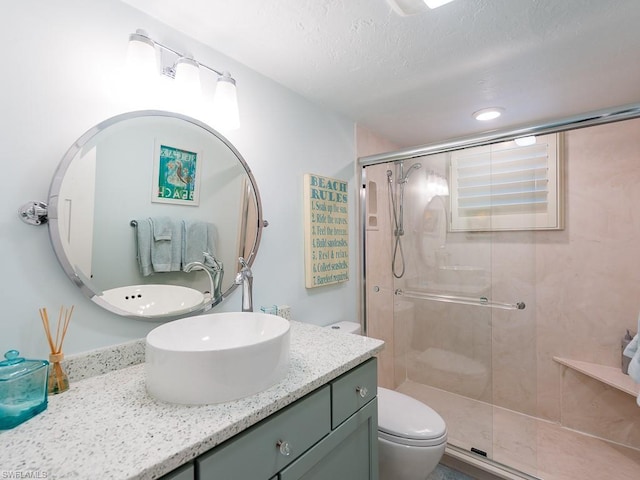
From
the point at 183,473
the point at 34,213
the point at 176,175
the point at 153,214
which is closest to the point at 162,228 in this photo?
the point at 153,214

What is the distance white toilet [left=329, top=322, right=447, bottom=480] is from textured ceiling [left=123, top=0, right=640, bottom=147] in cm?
166

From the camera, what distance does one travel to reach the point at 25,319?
0.88 meters

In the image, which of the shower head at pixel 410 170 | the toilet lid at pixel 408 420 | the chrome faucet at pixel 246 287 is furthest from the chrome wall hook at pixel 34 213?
the shower head at pixel 410 170

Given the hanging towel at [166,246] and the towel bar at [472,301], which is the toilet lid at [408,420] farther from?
the hanging towel at [166,246]

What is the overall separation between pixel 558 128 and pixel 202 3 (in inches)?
62.4

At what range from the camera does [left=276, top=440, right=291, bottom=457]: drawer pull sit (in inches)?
32.2

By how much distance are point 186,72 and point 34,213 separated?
0.67m

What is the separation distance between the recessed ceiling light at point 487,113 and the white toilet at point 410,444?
1806 mm

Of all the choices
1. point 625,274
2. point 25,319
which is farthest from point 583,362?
point 25,319

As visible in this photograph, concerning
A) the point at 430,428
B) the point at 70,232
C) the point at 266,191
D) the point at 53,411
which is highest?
the point at 266,191

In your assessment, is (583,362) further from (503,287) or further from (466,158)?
(466,158)

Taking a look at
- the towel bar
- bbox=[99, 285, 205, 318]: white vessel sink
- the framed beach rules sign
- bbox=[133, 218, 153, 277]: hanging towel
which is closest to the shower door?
the towel bar

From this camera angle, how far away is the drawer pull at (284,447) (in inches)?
32.2

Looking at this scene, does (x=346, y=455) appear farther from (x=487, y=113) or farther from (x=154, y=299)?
(x=487, y=113)
